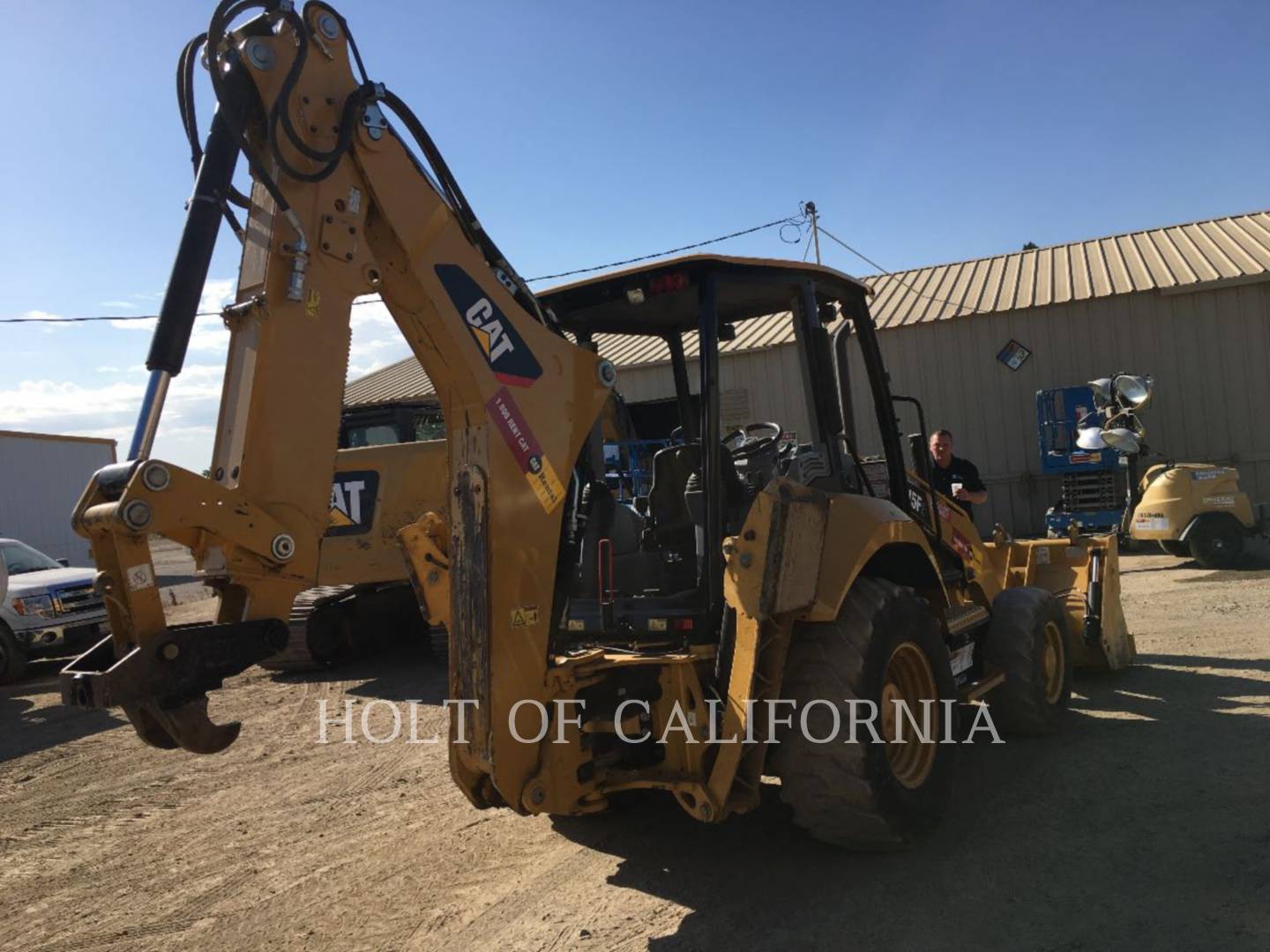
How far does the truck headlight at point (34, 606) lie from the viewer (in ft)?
36.6

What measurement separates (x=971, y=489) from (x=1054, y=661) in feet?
7.16

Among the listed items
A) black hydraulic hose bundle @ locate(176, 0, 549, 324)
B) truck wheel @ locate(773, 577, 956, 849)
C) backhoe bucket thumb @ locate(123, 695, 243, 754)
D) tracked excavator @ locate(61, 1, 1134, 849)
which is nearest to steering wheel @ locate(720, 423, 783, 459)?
tracked excavator @ locate(61, 1, 1134, 849)

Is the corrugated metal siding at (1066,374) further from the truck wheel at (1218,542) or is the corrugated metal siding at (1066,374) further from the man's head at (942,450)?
the man's head at (942,450)

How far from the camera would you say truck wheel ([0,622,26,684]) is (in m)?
11.0

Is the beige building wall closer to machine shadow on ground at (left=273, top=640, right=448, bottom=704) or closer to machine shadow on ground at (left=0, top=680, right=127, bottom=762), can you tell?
machine shadow on ground at (left=273, top=640, right=448, bottom=704)

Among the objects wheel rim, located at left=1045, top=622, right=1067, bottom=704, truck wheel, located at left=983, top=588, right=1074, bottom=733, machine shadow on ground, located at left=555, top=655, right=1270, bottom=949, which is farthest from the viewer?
wheel rim, located at left=1045, top=622, right=1067, bottom=704

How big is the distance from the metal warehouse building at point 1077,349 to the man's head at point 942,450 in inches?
202

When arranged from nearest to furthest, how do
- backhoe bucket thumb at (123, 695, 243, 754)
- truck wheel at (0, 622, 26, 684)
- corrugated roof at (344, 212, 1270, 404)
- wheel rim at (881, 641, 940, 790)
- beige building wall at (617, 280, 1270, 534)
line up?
backhoe bucket thumb at (123, 695, 243, 754)
wheel rim at (881, 641, 940, 790)
truck wheel at (0, 622, 26, 684)
beige building wall at (617, 280, 1270, 534)
corrugated roof at (344, 212, 1270, 404)

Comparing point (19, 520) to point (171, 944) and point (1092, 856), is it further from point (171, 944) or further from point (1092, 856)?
point (1092, 856)

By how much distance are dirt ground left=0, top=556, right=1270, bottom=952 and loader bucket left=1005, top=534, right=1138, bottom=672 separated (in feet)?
1.28

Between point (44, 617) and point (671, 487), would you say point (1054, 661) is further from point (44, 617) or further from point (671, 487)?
point (44, 617)

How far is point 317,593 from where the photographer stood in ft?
30.5

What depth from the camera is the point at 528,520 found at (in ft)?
12.2

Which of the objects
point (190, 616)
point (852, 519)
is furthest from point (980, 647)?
point (190, 616)
